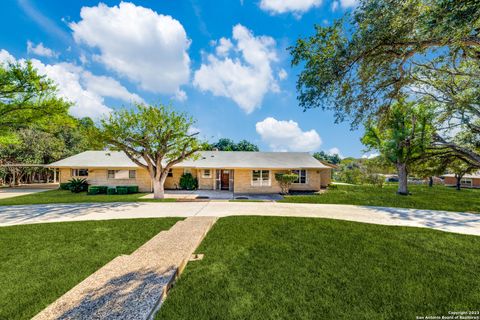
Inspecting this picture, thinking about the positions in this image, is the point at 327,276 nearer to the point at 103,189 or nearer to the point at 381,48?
the point at 381,48

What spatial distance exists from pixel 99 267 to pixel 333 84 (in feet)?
26.7

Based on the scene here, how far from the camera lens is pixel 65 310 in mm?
2836

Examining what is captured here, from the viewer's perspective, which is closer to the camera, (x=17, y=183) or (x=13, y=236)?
(x=13, y=236)

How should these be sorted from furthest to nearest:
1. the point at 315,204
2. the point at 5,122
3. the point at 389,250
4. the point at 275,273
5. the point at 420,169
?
the point at 420,169
the point at 5,122
the point at 315,204
the point at 389,250
the point at 275,273

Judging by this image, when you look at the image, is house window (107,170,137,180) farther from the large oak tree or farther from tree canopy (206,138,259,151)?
tree canopy (206,138,259,151)

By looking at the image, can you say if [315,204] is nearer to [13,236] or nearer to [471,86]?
[471,86]

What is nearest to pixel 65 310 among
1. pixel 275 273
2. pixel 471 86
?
pixel 275 273

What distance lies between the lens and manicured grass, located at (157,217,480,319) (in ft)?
10.0

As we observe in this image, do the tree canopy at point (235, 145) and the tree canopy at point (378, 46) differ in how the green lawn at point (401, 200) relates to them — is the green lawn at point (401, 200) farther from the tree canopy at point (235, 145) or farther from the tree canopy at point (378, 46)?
the tree canopy at point (235, 145)

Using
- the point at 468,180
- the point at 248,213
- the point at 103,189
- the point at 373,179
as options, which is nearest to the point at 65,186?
the point at 103,189

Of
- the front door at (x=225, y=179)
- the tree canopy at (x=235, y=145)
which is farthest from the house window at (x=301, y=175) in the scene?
the tree canopy at (x=235, y=145)

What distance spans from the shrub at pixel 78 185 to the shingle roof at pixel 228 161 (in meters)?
1.41

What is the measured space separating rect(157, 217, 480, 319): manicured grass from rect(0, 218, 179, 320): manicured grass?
2.18m

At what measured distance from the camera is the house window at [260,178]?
17234 mm
